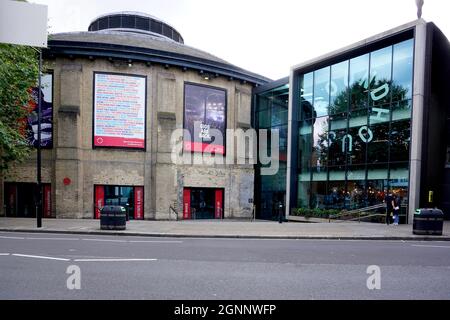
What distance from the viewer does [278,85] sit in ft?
78.9

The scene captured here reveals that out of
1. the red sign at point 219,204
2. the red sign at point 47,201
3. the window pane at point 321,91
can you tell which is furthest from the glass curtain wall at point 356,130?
the red sign at point 47,201

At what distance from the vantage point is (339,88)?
66.2 ft

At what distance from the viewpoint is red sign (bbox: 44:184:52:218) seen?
20453mm

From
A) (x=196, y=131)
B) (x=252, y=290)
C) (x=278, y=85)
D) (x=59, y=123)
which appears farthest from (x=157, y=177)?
(x=252, y=290)

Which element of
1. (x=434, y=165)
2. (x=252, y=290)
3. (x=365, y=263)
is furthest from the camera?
(x=434, y=165)

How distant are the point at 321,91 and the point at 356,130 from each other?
3829 mm

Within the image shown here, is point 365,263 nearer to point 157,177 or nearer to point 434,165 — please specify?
point 434,165

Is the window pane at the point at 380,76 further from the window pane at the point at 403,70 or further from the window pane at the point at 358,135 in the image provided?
the window pane at the point at 358,135

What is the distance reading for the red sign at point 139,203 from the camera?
2141cm

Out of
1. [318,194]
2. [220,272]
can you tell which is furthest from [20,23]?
[318,194]

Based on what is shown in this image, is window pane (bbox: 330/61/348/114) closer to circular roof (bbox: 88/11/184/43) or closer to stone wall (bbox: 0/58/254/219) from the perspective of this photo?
stone wall (bbox: 0/58/254/219)

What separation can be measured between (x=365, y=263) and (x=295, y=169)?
15.2 m

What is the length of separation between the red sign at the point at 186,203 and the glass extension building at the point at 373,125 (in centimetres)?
684

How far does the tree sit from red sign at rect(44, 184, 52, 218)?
12.2 ft
